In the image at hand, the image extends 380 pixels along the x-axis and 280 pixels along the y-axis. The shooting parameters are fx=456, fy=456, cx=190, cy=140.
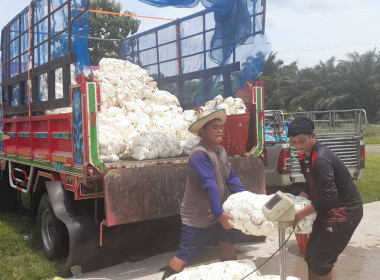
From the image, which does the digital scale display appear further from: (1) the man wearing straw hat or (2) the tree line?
(2) the tree line

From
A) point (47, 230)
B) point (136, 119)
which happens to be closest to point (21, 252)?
point (47, 230)

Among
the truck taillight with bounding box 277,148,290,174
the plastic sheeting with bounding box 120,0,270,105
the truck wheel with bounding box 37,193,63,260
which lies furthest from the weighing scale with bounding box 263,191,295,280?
the truck taillight with bounding box 277,148,290,174

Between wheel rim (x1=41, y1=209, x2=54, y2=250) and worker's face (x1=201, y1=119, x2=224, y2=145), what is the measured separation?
217 cm

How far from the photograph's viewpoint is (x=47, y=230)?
4945 millimetres

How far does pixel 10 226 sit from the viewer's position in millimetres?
6367

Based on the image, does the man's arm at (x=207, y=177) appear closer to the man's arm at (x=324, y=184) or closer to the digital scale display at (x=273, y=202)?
the man's arm at (x=324, y=184)

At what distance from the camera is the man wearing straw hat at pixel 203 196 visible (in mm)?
3395

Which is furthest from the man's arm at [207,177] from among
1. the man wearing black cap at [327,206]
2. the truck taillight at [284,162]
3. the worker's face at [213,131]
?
the truck taillight at [284,162]

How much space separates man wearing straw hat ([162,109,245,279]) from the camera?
11.1ft

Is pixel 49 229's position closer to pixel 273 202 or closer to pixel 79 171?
pixel 79 171

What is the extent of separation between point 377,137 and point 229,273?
97.5 feet

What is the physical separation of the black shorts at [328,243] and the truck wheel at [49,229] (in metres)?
2.63

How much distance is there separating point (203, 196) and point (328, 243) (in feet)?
3.31

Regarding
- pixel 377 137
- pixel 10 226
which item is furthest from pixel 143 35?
pixel 377 137
